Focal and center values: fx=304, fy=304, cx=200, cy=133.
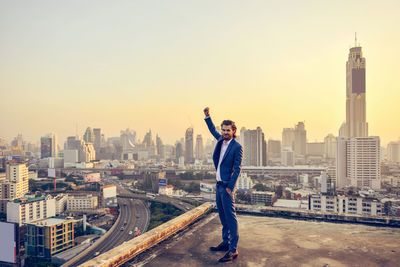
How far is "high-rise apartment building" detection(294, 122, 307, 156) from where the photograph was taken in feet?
288

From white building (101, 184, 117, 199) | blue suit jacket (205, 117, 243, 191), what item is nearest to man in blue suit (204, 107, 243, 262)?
blue suit jacket (205, 117, 243, 191)

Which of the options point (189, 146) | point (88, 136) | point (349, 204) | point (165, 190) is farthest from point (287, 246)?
point (88, 136)

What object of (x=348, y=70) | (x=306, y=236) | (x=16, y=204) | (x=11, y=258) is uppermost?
(x=348, y=70)

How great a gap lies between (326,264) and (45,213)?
24704 millimetres

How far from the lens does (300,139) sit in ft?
292

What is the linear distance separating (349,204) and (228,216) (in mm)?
18602

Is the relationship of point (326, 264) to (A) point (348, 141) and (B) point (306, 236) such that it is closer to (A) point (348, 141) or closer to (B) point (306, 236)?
(B) point (306, 236)

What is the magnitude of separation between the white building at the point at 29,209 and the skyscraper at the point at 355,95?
55.0 metres

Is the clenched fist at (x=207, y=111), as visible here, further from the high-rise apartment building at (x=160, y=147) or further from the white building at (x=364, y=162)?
the high-rise apartment building at (x=160, y=147)

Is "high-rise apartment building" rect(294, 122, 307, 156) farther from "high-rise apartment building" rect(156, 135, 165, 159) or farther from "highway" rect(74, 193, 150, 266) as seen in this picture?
"highway" rect(74, 193, 150, 266)

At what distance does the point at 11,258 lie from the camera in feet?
50.1

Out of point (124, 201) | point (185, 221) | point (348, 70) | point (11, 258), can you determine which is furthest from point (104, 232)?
point (348, 70)

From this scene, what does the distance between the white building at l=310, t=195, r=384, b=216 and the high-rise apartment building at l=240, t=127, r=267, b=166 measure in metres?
33.4

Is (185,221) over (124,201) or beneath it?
over
